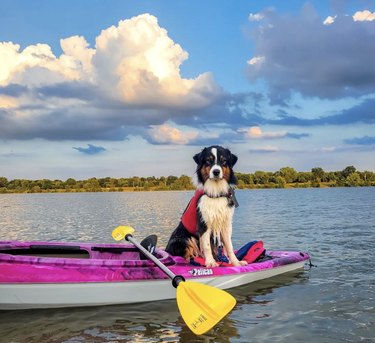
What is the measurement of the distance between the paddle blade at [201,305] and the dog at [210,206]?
3.67 feet

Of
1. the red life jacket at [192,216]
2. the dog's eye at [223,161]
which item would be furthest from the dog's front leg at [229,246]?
the dog's eye at [223,161]

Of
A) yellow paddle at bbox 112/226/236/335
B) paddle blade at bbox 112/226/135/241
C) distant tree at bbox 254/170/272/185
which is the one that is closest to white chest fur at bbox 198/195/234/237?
yellow paddle at bbox 112/226/236/335

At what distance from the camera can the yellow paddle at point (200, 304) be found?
612 centimetres

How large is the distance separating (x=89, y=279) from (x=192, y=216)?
6.44ft

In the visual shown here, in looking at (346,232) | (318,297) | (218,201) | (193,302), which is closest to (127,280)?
(193,302)

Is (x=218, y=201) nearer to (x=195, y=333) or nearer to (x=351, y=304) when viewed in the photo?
(x=195, y=333)

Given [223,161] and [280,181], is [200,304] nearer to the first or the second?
[223,161]

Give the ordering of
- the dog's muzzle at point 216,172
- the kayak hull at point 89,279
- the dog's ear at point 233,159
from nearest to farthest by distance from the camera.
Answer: the kayak hull at point 89,279 → the dog's muzzle at point 216,172 → the dog's ear at point 233,159

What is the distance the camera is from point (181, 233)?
798 cm

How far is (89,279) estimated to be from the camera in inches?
274

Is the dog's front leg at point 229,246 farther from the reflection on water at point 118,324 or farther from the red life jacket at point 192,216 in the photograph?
the reflection on water at point 118,324

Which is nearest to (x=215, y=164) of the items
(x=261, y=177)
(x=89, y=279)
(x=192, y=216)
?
(x=192, y=216)

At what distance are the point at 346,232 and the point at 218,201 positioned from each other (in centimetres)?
1196

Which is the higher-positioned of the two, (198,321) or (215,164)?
(215,164)
